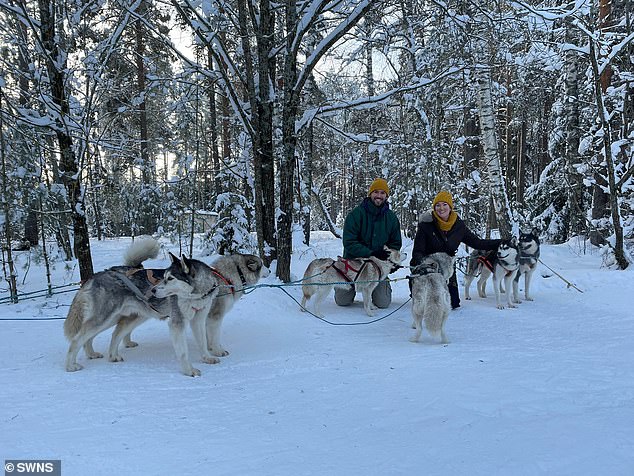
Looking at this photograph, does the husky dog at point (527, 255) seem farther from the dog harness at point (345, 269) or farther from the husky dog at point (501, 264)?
the dog harness at point (345, 269)

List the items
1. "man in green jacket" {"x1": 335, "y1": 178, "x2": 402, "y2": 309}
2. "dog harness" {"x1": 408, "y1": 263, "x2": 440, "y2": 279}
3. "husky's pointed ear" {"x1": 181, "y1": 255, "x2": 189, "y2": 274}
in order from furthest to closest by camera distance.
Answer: "man in green jacket" {"x1": 335, "y1": 178, "x2": 402, "y2": 309} → "dog harness" {"x1": 408, "y1": 263, "x2": 440, "y2": 279} → "husky's pointed ear" {"x1": 181, "y1": 255, "x2": 189, "y2": 274}

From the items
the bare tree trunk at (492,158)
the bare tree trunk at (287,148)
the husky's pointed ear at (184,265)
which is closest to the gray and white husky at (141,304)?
the husky's pointed ear at (184,265)

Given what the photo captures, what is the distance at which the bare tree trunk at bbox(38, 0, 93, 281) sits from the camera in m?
6.17

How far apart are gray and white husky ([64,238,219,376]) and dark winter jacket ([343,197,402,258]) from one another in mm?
2770

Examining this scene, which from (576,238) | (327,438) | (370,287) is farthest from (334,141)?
(327,438)

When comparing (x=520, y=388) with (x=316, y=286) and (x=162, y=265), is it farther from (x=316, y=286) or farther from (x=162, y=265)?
(x=162, y=265)

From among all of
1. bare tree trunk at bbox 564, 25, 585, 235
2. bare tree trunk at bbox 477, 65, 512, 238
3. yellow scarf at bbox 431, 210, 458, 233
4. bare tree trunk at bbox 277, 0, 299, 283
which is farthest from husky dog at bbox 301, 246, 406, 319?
bare tree trunk at bbox 564, 25, 585, 235

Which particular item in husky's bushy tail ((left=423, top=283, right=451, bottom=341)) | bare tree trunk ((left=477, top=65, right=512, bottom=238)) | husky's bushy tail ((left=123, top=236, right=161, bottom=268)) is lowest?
husky's bushy tail ((left=423, top=283, right=451, bottom=341))

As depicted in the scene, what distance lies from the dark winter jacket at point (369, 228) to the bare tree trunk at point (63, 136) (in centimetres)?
433

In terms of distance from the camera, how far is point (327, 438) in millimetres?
2508

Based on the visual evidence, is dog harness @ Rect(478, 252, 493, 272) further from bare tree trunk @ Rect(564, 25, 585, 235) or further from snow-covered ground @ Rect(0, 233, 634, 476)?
bare tree trunk @ Rect(564, 25, 585, 235)

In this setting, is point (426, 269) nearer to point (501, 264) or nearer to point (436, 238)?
point (436, 238)

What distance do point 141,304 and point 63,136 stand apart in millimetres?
4036

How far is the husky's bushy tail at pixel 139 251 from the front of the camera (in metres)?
4.38
